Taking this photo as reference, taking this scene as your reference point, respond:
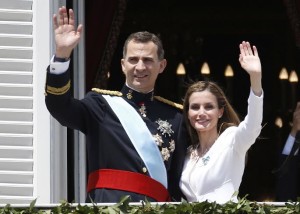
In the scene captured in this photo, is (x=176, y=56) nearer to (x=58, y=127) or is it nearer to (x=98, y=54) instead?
(x=98, y=54)

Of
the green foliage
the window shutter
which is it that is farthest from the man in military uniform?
the window shutter

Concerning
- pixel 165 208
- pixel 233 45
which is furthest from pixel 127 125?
pixel 233 45

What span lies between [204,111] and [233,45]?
627cm

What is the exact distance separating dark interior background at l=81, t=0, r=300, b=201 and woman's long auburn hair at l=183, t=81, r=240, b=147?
5327mm

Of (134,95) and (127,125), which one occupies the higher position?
(134,95)

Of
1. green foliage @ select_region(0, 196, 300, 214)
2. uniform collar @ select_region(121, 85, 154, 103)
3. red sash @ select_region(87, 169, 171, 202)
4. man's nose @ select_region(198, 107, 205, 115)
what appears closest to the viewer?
green foliage @ select_region(0, 196, 300, 214)

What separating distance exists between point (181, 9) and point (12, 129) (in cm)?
578

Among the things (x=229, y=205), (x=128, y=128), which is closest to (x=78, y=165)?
(x=128, y=128)

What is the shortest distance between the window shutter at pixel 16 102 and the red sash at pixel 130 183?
0.60 metres

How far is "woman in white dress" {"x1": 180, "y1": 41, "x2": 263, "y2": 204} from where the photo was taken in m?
6.61

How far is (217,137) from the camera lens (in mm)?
6891

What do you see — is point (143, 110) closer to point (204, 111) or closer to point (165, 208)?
point (204, 111)

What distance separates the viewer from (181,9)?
1290 cm

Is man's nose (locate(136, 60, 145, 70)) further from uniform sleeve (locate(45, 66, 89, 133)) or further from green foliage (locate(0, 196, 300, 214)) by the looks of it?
green foliage (locate(0, 196, 300, 214))
